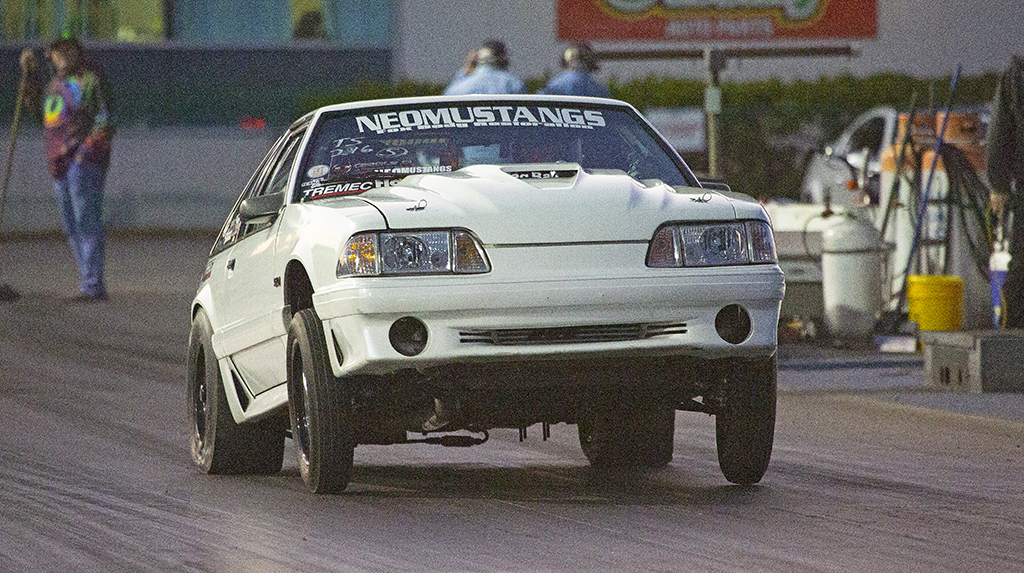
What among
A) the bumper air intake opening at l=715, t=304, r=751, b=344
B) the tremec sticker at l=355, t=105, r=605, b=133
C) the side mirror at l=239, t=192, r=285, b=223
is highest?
the tremec sticker at l=355, t=105, r=605, b=133

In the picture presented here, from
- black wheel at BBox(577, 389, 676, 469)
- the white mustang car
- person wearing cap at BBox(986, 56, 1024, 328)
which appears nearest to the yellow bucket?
person wearing cap at BBox(986, 56, 1024, 328)

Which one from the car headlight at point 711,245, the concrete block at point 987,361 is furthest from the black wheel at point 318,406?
the concrete block at point 987,361

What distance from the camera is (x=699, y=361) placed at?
696 cm

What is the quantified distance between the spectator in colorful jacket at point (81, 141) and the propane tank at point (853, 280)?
22.8 ft

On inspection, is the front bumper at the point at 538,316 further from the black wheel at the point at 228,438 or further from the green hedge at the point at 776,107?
the green hedge at the point at 776,107

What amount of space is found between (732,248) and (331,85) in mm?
27308

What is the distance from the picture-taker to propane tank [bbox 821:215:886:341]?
46.3 ft

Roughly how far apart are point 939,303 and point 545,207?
757cm

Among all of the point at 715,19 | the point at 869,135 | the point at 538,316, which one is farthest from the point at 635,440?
the point at 715,19

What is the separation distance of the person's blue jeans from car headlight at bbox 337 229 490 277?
37.5ft

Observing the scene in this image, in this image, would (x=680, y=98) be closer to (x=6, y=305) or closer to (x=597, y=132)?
(x=6, y=305)

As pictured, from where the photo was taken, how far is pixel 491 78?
15062 millimetres

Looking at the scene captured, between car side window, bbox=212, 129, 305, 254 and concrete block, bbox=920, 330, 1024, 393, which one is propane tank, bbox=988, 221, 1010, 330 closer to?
concrete block, bbox=920, 330, 1024, 393

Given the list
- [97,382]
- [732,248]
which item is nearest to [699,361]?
[732,248]
